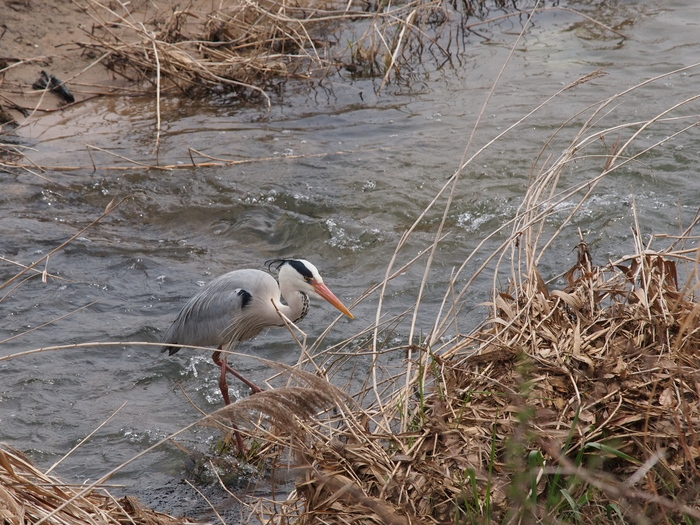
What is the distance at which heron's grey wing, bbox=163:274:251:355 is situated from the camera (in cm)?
514

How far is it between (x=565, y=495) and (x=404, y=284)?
144 inches

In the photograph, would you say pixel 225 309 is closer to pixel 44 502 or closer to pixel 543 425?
pixel 44 502

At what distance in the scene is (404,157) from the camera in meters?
7.63

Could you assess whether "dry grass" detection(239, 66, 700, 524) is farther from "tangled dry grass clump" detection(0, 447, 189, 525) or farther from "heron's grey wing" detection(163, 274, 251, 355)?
"heron's grey wing" detection(163, 274, 251, 355)

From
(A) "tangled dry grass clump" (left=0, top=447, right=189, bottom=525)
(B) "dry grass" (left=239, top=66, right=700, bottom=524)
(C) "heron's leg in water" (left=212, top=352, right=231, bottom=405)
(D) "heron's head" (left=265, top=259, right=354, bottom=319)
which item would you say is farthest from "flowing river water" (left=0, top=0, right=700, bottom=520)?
(B) "dry grass" (left=239, top=66, right=700, bottom=524)

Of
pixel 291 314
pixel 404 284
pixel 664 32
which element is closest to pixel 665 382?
pixel 291 314

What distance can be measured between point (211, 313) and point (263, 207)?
1.99m

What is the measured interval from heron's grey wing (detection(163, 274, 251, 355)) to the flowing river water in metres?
0.35

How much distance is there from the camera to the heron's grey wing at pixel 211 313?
5.14m

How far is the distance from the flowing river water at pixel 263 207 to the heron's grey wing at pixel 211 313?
35 cm

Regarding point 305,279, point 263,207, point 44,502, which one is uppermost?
point 44,502

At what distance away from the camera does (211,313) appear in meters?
5.20

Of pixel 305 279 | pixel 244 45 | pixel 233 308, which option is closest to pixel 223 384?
pixel 233 308

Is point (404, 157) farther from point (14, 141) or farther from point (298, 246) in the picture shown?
point (14, 141)
